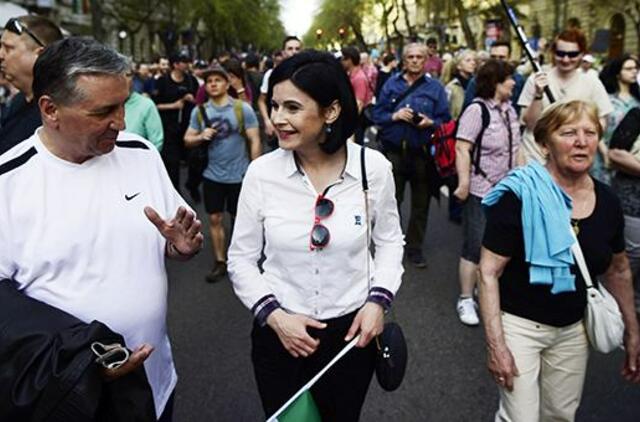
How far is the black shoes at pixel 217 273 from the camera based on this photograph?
5.63 m

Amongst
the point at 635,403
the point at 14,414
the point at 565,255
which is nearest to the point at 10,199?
the point at 14,414

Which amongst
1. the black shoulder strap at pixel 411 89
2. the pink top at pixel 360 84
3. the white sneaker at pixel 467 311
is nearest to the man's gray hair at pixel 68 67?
the white sneaker at pixel 467 311

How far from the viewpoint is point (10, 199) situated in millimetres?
1800

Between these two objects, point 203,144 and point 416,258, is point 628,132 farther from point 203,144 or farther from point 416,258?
point 203,144

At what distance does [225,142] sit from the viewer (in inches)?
222

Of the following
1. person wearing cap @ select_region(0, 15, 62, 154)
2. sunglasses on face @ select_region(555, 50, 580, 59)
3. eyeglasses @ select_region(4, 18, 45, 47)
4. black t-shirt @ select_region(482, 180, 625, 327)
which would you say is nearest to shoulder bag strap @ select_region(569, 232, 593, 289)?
black t-shirt @ select_region(482, 180, 625, 327)

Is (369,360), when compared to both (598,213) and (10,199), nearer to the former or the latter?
(598,213)

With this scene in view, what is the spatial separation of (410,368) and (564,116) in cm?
208

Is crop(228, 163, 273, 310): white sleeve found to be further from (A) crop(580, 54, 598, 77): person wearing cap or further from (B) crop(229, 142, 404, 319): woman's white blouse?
(A) crop(580, 54, 598, 77): person wearing cap

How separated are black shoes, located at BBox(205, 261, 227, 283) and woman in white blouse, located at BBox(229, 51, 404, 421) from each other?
335 centimetres

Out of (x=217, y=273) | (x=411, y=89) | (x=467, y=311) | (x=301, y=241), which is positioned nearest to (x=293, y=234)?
(x=301, y=241)

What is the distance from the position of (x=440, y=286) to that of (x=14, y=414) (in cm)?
433

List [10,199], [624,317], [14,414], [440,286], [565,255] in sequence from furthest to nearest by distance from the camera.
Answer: [440,286]
[624,317]
[565,255]
[10,199]
[14,414]

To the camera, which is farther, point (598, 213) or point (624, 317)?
point (624, 317)
